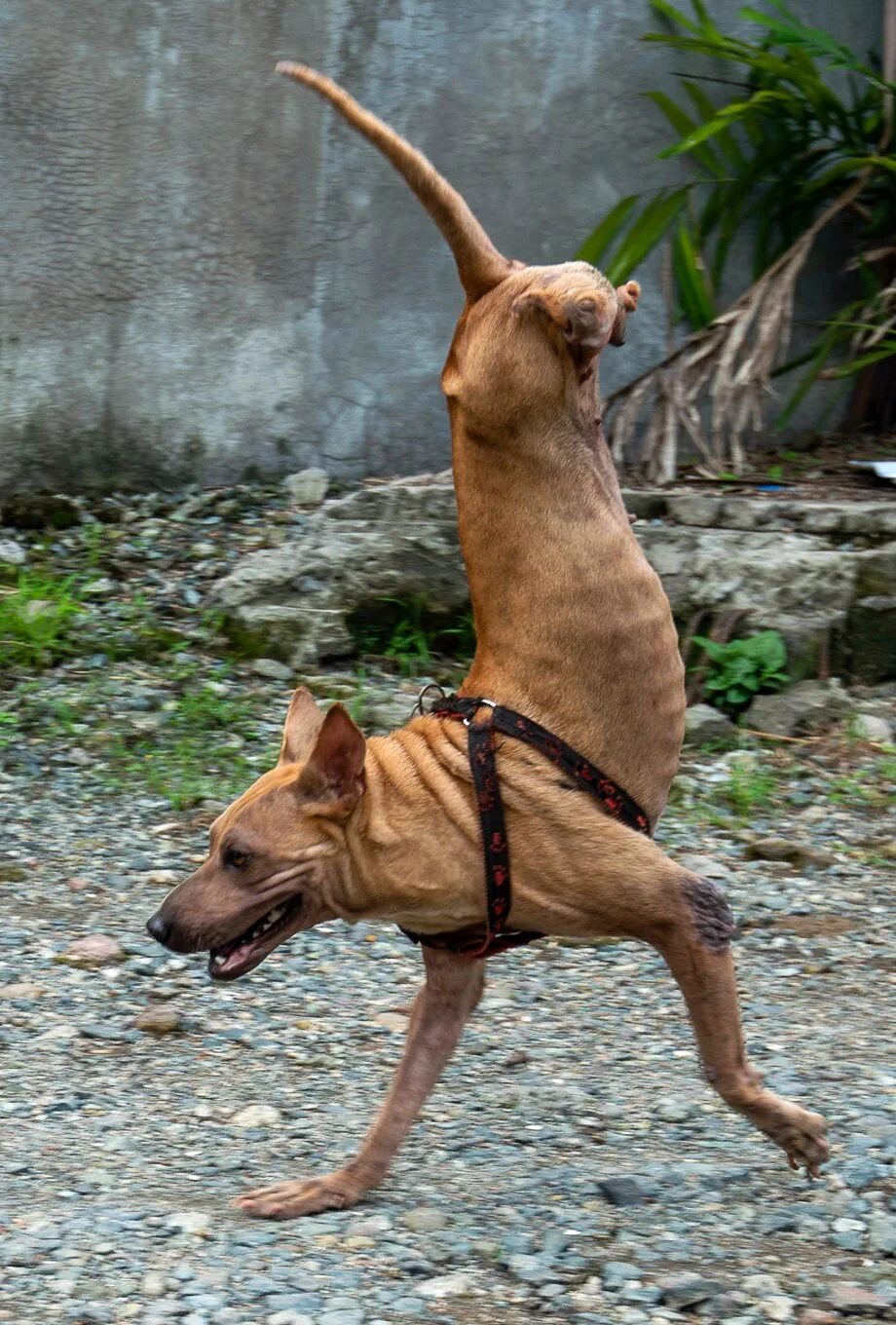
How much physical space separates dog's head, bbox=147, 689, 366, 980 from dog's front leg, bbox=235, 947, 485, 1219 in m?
0.49

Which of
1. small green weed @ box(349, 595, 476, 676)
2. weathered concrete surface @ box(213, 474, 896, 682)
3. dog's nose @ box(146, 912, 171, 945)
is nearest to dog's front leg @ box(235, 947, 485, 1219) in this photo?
dog's nose @ box(146, 912, 171, 945)

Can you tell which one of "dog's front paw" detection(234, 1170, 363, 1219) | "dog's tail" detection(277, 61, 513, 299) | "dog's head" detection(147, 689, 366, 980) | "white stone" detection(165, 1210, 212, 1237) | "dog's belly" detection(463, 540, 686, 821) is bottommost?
"white stone" detection(165, 1210, 212, 1237)

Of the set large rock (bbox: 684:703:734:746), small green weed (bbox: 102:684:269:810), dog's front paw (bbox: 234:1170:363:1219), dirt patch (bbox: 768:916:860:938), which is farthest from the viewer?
large rock (bbox: 684:703:734:746)

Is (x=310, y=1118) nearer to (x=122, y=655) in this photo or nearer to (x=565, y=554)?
(x=565, y=554)

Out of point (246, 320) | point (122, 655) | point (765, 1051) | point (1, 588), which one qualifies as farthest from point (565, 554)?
point (246, 320)

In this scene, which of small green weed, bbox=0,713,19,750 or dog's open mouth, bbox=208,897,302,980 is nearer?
dog's open mouth, bbox=208,897,302,980

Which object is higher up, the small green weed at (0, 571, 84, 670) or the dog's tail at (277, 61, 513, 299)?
the dog's tail at (277, 61, 513, 299)

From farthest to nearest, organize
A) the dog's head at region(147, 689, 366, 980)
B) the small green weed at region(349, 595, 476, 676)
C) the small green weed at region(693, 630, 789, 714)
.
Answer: the small green weed at region(349, 595, 476, 676) → the small green weed at region(693, 630, 789, 714) → the dog's head at region(147, 689, 366, 980)

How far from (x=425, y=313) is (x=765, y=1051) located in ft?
18.2

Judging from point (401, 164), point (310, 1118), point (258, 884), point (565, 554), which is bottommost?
point (310, 1118)

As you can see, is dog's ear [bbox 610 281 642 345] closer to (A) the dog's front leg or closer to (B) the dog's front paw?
(A) the dog's front leg

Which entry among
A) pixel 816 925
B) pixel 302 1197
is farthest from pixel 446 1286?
pixel 816 925

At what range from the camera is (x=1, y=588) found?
8336 mm

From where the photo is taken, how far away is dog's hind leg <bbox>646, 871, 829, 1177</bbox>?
3.56 m
